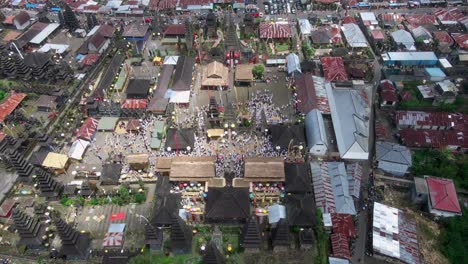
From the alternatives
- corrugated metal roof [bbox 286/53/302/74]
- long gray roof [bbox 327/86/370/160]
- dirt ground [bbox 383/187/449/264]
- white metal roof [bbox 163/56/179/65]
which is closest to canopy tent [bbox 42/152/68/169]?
white metal roof [bbox 163/56/179/65]

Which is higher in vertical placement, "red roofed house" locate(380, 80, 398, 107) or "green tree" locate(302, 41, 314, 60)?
"green tree" locate(302, 41, 314, 60)

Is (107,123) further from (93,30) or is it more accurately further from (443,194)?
(443,194)

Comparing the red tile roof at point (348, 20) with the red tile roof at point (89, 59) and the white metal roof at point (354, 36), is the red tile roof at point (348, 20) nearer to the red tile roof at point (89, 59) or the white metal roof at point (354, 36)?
the white metal roof at point (354, 36)

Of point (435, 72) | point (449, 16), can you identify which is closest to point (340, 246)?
point (435, 72)

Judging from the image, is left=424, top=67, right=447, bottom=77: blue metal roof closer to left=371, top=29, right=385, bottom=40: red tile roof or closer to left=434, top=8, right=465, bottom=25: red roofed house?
left=371, top=29, right=385, bottom=40: red tile roof

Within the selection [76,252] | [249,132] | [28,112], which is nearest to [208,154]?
[249,132]
